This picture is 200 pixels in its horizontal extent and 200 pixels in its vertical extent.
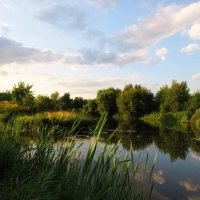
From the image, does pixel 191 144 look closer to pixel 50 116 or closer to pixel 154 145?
pixel 154 145

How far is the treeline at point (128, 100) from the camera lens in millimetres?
34775

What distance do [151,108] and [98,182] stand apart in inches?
1967

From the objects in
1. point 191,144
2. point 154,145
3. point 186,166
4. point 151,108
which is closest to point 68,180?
point 186,166

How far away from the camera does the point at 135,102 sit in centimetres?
5106

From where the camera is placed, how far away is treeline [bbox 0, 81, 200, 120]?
3478cm

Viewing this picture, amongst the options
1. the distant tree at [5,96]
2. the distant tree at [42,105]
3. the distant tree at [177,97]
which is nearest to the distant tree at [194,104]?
the distant tree at [177,97]

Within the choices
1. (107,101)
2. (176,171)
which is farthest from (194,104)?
(176,171)

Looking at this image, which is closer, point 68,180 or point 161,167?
point 68,180

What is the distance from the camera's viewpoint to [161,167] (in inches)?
445

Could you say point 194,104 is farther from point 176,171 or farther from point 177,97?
point 176,171

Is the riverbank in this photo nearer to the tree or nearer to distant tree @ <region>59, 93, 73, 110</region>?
the tree

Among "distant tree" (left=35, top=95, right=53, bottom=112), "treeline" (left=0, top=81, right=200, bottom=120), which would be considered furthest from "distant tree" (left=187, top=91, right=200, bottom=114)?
"distant tree" (left=35, top=95, right=53, bottom=112)

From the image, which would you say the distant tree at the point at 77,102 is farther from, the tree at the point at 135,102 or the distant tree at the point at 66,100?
the tree at the point at 135,102

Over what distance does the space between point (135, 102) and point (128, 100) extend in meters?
1.13
